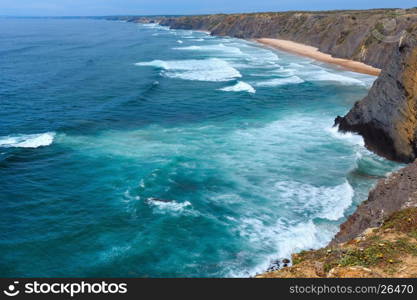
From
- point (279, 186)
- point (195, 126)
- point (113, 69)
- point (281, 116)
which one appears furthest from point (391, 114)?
point (113, 69)

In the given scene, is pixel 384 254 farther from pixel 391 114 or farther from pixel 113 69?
pixel 113 69

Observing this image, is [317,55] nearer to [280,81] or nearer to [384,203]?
[280,81]

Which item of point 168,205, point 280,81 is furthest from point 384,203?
point 280,81

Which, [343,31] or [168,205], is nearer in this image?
[168,205]

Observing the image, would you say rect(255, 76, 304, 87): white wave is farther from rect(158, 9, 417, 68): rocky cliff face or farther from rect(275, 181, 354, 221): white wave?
rect(275, 181, 354, 221): white wave

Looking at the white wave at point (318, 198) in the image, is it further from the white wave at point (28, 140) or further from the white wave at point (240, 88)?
the white wave at point (240, 88)

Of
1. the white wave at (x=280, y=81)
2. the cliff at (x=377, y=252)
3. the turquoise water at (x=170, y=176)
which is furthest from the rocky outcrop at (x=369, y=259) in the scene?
the white wave at (x=280, y=81)
